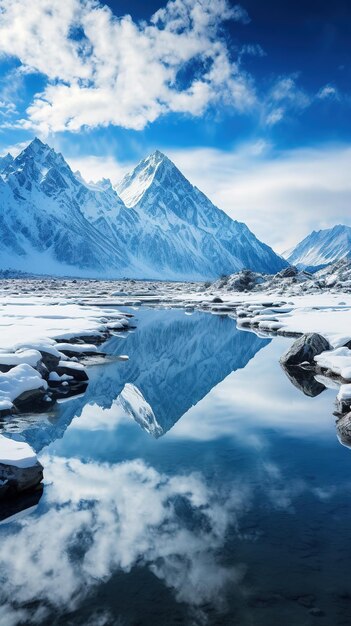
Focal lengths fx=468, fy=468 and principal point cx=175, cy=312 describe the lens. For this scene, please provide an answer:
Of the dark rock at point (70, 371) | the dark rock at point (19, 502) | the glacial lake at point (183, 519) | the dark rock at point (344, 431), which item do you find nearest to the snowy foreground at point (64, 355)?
the dark rock at point (70, 371)

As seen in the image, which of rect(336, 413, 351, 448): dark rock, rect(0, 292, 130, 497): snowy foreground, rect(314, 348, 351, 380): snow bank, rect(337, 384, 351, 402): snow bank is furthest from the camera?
rect(314, 348, 351, 380): snow bank

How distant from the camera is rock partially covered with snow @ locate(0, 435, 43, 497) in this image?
9.57 meters

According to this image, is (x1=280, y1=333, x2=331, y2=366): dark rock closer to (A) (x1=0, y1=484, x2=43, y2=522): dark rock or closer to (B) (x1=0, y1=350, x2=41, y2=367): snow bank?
(B) (x1=0, y1=350, x2=41, y2=367): snow bank

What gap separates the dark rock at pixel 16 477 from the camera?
31.4 feet

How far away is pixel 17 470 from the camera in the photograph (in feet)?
31.9

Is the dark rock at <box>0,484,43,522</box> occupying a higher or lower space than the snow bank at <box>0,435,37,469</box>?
lower

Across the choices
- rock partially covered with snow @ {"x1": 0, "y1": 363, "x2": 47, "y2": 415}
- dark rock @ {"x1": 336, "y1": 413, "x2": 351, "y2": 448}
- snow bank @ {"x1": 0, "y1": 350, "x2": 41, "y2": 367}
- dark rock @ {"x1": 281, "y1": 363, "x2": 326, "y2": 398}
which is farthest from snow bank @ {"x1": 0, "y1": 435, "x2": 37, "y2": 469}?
dark rock @ {"x1": 281, "y1": 363, "x2": 326, "y2": 398}

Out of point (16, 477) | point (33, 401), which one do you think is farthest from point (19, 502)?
point (33, 401)

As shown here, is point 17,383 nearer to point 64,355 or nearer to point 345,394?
point 64,355

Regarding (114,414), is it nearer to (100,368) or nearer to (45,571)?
(100,368)

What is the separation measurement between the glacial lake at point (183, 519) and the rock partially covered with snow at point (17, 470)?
0.48 m

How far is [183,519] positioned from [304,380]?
43.1 ft

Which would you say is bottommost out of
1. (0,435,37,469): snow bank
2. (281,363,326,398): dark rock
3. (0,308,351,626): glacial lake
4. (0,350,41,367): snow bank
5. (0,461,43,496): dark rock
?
(0,308,351,626): glacial lake

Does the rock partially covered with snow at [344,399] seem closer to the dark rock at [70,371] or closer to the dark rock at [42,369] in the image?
the dark rock at [70,371]
